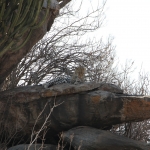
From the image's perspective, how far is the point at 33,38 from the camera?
995 cm

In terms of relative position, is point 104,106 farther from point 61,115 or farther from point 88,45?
point 88,45

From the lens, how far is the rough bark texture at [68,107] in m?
9.38

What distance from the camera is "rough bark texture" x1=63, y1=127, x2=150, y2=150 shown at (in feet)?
28.2

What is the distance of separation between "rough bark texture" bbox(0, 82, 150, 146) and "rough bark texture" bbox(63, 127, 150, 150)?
54cm

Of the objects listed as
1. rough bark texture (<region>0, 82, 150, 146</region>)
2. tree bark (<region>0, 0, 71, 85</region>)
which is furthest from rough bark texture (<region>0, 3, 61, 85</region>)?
rough bark texture (<region>0, 82, 150, 146</region>)

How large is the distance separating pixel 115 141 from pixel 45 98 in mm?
1864

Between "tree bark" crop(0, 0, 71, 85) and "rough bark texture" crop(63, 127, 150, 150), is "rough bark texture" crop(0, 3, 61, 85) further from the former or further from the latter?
"rough bark texture" crop(63, 127, 150, 150)

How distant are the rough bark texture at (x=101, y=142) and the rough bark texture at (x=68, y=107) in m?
0.54

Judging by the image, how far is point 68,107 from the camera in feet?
31.2

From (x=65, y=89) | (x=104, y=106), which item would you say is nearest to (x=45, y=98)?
(x=65, y=89)

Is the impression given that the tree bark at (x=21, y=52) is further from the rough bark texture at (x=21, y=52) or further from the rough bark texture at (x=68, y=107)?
the rough bark texture at (x=68, y=107)

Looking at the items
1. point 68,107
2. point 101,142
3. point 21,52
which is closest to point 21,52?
point 21,52

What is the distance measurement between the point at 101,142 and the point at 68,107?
1222 mm

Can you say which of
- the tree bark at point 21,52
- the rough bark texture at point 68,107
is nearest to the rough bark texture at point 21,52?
the tree bark at point 21,52
